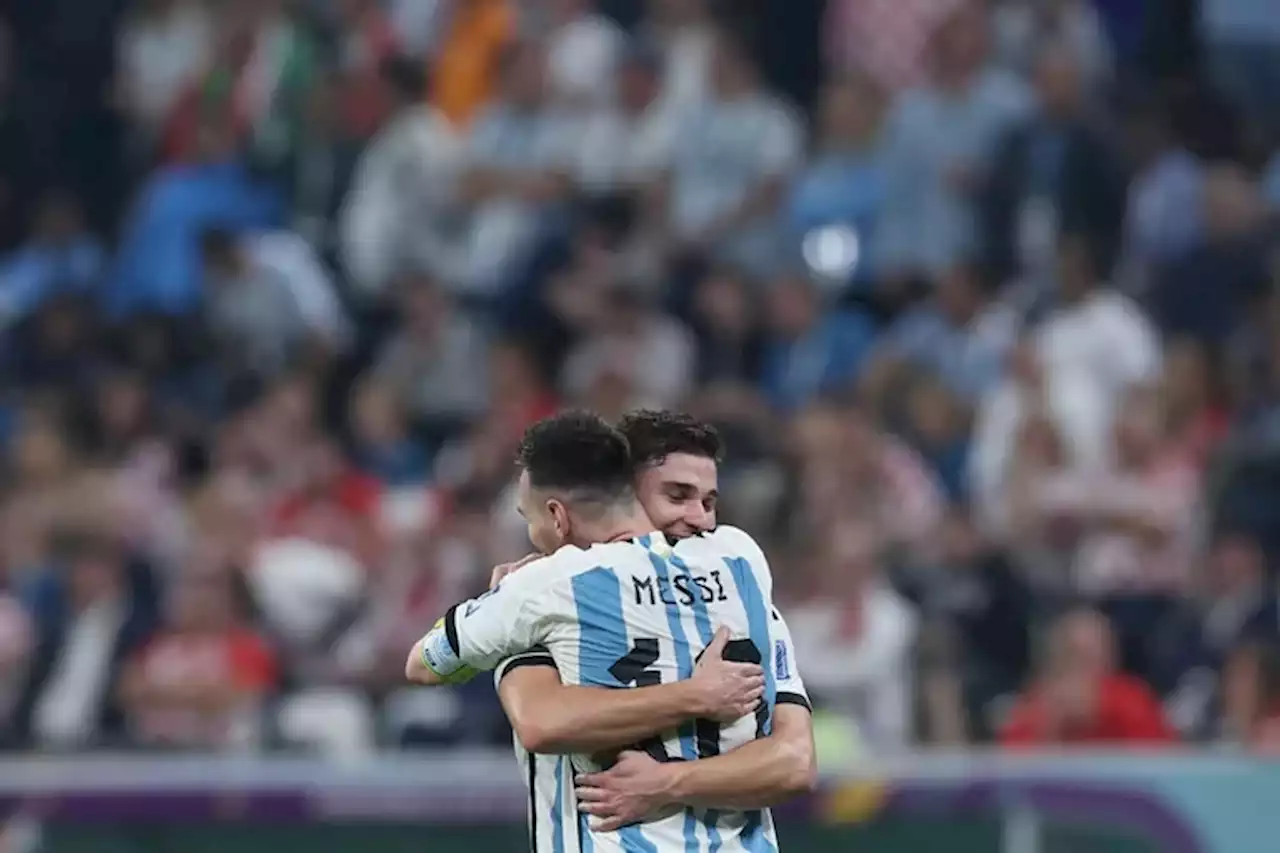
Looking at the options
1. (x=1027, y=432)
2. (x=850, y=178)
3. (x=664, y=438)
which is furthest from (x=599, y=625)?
(x=850, y=178)

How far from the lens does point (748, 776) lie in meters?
5.15

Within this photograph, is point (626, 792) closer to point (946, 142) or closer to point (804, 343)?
point (804, 343)

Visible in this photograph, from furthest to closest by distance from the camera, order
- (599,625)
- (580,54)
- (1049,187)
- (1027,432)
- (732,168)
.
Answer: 1. (580,54)
2. (732,168)
3. (1049,187)
4. (1027,432)
5. (599,625)

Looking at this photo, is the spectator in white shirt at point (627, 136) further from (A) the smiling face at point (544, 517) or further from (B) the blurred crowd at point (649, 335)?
(A) the smiling face at point (544, 517)

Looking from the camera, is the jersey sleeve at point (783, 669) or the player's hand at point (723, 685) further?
the jersey sleeve at point (783, 669)

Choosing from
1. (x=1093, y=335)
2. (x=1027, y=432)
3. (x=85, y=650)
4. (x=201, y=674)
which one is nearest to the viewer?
(x=201, y=674)

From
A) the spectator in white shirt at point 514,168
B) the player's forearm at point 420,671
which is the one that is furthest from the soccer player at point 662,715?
the spectator in white shirt at point 514,168

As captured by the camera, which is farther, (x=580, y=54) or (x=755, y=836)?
(x=580, y=54)

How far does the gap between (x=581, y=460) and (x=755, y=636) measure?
492 millimetres

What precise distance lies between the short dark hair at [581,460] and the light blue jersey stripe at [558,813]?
54cm

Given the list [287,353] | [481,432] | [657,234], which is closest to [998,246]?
[657,234]

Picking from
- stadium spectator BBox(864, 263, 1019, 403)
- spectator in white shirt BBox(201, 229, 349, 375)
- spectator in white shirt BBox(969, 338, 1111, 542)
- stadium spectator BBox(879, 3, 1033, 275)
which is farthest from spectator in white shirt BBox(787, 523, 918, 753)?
spectator in white shirt BBox(201, 229, 349, 375)

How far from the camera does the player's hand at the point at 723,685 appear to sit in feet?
16.7

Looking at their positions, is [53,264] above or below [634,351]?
above
